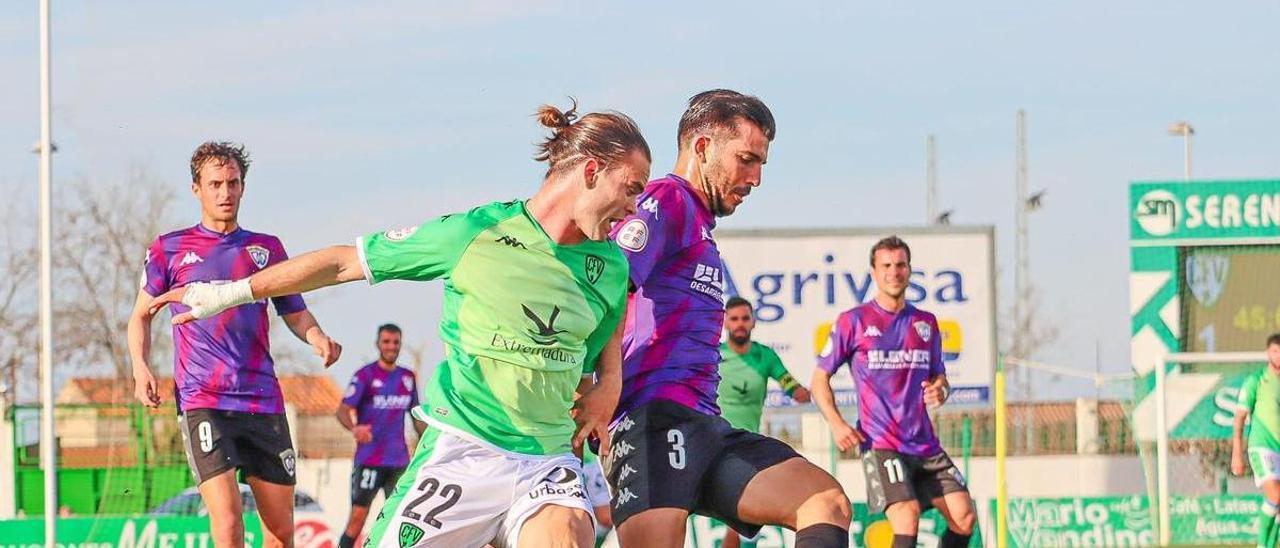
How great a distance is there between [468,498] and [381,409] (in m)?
11.0

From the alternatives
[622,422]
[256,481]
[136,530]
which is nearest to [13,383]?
[136,530]

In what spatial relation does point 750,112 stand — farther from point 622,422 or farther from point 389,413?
point 389,413

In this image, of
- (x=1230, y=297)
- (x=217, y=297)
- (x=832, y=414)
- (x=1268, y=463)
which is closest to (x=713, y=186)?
(x=217, y=297)

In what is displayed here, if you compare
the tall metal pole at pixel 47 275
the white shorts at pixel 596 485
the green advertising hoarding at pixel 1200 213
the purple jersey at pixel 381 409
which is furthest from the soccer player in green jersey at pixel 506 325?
the green advertising hoarding at pixel 1200 213

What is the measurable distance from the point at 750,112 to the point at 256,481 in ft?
12.3

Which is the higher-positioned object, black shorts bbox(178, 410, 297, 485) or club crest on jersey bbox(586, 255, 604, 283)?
club crest on jersey bbox(586, 255, 604, 283)

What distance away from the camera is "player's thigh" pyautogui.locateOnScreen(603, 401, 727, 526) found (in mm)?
6125

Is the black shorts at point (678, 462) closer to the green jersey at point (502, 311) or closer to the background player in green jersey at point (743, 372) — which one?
the green jersey at point (502, 311)

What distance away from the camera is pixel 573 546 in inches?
205

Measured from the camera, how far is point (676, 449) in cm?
615

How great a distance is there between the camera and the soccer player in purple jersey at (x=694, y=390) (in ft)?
20.0

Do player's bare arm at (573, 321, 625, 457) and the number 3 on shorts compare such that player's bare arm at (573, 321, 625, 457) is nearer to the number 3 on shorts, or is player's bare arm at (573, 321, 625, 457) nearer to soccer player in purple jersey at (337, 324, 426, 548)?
the number 3 on shorts

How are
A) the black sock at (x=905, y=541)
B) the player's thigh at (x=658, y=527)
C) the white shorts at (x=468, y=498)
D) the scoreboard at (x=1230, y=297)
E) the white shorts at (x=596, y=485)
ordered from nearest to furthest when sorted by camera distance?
the white shorts at (x=468, y=498) → the player's thigh at (x=658, y=527) → the black sock at (x=905, y=541) → the white shorts at (x=596, y=485) → the scoreboard at (x=1230, y=297)

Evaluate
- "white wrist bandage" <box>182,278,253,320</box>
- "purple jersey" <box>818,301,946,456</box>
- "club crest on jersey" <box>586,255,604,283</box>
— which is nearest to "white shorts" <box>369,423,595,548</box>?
"club crest on jersey" <box>586,255,604,283</box>
